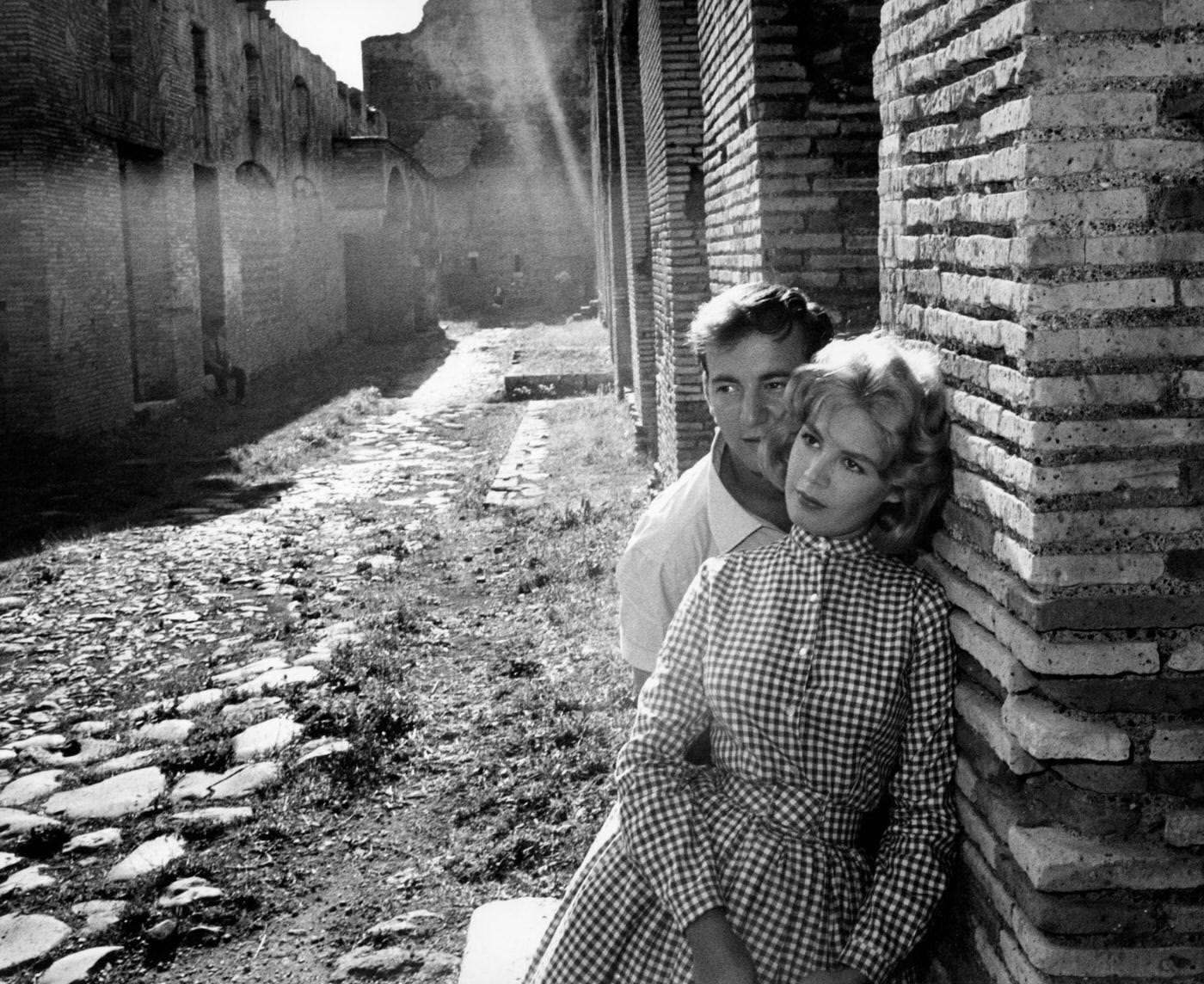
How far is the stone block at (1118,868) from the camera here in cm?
182

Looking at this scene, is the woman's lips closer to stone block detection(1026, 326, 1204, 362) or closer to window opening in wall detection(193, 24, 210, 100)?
stone block detection(1026, 326, 1204, 362)

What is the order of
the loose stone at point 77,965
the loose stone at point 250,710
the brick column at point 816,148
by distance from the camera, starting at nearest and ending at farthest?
1. the loose stone at point 77,965
2. the brick column at point 816,148
3. the loose stone at point 250,710

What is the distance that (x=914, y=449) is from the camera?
2205mm

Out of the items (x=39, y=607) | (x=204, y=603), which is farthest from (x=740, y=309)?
(x=39, y=607)

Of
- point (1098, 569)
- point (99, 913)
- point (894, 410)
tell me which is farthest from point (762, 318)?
point (99, 913)

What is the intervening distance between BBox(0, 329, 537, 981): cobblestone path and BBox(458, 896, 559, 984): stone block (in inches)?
42.1

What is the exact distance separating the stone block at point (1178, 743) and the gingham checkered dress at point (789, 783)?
0.36 meters

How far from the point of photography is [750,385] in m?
2.50

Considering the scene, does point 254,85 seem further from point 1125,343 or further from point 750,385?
point 1125,343

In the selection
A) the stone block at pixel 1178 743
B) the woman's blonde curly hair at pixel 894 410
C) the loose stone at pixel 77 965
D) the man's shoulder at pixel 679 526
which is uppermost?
the woman's blonde curly hair at pixel 894 410

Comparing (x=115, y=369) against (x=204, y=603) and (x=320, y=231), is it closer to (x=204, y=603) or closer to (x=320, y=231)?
(x=204, y=603)

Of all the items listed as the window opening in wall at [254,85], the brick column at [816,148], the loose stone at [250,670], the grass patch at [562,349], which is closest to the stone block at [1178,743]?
the brick column at [816,148]

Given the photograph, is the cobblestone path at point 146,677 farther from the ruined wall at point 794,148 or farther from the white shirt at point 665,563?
the ruined wall at point 794,148

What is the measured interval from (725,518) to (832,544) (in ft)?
1.19
